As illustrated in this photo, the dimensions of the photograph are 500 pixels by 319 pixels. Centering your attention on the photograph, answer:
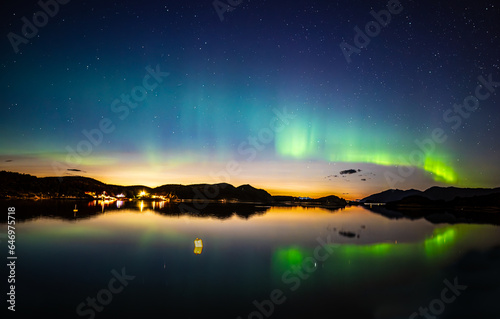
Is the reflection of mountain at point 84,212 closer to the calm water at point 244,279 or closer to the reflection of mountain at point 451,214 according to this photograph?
the calm water at point 244,279

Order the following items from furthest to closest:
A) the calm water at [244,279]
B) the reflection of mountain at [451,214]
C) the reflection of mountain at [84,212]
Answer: the reflection of mountain at [451,214]
the reflection of mountain at [84,212]
the calm water at [244,279]

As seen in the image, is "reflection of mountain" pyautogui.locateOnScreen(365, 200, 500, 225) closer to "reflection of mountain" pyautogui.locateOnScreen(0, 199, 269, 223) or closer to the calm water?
"reflection of mountain" pyautogui.locateOnScreen(0, 199, 269, 223)

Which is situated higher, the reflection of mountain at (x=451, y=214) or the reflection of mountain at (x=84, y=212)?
the reflection of mountain at (x=84, y=212)

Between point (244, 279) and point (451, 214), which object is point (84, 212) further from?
point (451, 214)

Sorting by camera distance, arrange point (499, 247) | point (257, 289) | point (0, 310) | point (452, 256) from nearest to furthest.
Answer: point (0, 310) → point (257, 289) → point (452, 256) → point (499, 247)

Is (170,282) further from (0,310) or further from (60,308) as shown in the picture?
(0,310)

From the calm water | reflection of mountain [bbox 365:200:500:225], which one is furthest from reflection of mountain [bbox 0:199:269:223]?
reflection of mountain [bbox 365:200:500:225]

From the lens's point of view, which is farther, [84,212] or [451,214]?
[451,214]

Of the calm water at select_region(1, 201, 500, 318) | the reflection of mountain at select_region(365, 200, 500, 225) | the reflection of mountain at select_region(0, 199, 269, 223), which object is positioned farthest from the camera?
the reflection of mountain at select_region(365, 200, 500, 225)

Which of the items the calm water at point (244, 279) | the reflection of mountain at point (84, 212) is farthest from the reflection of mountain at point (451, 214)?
the calm water at point (244, 279)

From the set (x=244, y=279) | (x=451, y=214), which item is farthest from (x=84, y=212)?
(x=451, y=214)

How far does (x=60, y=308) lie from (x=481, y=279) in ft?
73.6

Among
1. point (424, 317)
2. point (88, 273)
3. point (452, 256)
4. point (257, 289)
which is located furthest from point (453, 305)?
point (88, 273)

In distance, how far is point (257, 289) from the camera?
15453 millimetres
